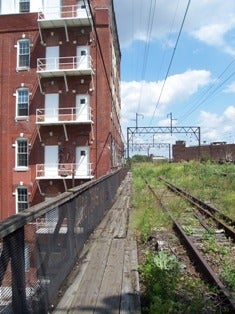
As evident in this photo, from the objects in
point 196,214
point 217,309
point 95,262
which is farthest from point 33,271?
point 196,214

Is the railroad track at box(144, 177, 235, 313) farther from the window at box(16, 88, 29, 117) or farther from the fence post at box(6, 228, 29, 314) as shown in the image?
the window at box(16, 88, 29, 117)

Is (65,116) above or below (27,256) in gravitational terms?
above

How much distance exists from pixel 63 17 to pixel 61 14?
48 cm

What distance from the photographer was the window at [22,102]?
39.2 m

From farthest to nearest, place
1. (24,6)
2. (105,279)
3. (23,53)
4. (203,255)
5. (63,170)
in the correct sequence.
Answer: (24,6) → (23,53) → (63,170) → (203,255) → (105,279)

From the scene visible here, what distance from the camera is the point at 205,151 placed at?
309 feet

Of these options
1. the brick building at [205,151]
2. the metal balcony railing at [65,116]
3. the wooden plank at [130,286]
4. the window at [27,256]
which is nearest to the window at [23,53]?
the metal balcony railing at [65,116]

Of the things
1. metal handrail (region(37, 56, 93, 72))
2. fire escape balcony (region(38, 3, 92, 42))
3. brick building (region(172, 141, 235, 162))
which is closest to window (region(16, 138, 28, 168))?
metal handrail (region(37, 56, 93, 72))

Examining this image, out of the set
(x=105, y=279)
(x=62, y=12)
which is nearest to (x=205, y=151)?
(x=62, y=12)

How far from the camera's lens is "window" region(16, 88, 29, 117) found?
39.2m

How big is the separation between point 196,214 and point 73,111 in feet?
79.5

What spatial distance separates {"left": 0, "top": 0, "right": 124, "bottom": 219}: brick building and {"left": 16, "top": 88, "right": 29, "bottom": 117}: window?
0.08 meters

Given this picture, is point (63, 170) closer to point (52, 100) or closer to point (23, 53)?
point (52, 100)

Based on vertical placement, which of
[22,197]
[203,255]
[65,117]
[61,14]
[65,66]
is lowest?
[22,197]
